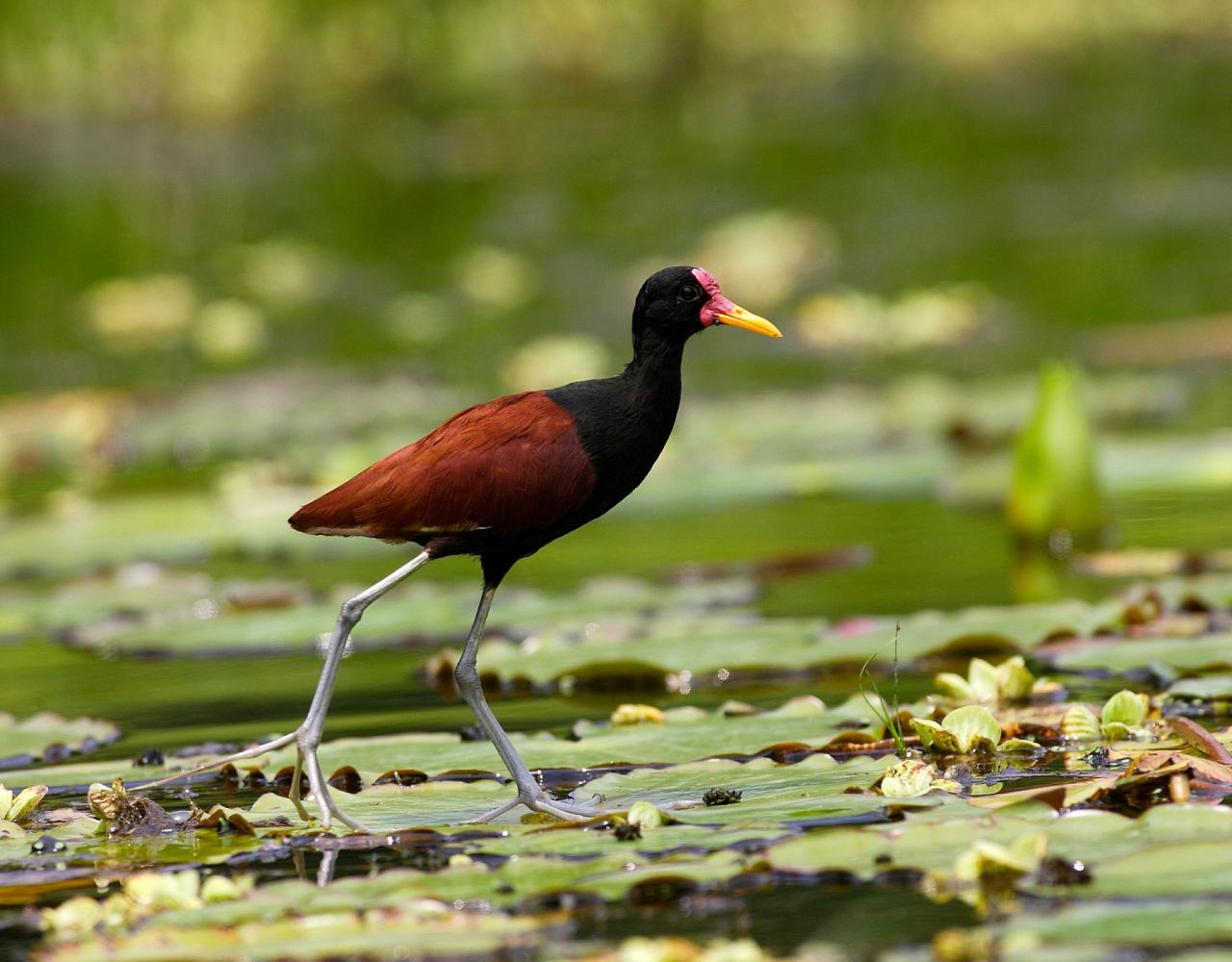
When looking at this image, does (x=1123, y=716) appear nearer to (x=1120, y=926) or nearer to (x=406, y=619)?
(x=1120, y=926)

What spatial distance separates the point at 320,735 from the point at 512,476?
0.71 m

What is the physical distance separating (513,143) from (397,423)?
7696 mm

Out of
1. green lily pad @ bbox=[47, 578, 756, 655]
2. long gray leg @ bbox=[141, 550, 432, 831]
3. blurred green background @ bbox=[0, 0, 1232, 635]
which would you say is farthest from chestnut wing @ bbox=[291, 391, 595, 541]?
blurred green background @ bbox=[0, 0, 1232, 635]

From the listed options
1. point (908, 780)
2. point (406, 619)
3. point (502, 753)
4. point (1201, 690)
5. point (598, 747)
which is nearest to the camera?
point (908, 780)

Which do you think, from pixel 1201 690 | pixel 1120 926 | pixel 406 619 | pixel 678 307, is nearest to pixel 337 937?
pixel 1120 926

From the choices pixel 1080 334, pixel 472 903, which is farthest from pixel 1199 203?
pixel 472 903

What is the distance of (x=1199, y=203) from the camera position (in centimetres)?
1659

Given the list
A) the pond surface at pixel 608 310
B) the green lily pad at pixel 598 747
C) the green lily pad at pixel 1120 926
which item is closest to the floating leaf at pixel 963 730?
the pond surface at pixel 608 310

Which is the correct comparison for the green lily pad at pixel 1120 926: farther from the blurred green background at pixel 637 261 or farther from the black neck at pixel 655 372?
the blurred green background at pixel 637 261

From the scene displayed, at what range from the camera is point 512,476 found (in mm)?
4766

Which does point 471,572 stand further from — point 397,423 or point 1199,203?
point 1199,203

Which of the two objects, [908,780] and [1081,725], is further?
[1081,725]

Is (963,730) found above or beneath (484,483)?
beneath

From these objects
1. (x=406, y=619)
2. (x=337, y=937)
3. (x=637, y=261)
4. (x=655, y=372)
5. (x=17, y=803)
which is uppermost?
(x=637, y=261)
